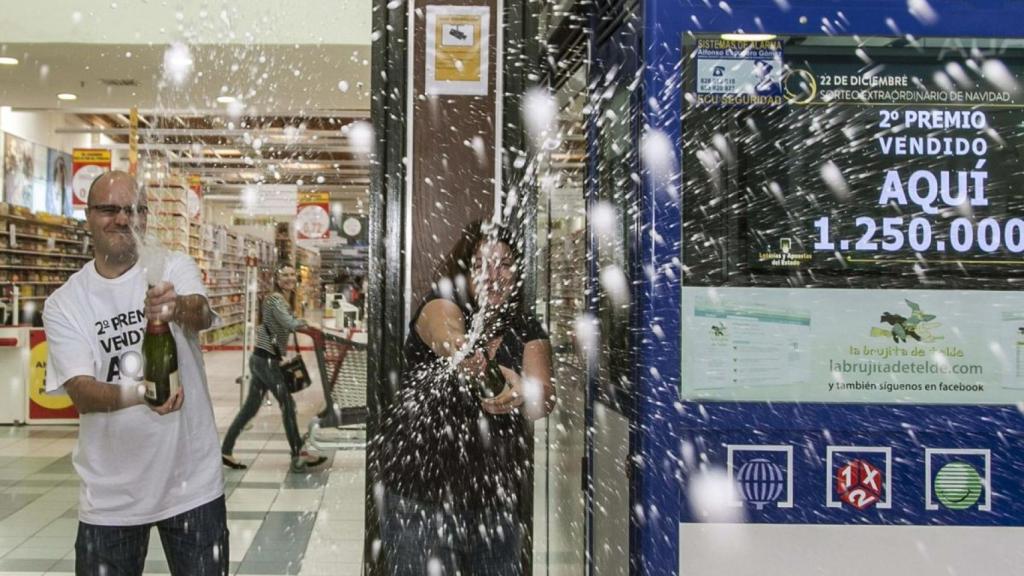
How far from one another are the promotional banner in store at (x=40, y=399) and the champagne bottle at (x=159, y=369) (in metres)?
6.08

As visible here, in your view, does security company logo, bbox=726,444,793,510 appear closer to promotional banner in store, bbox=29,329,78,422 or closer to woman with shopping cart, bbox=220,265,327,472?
woman with shopping cart, bbox=220,265,327,472

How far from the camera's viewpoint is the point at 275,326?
5531 mm

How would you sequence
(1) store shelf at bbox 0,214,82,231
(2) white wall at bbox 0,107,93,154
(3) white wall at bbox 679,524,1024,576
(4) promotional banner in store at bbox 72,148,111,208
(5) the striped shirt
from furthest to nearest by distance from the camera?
(2) white wall at bbox 0,107,93,154 < (1) store shelf at bbox 0,214,82,231 < (4) promotional banner in store at bbox 72,148,111,208 < (5) the striped shirt < (3) white wall at bbox 679,524,1024,576

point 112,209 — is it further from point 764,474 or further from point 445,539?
point 764,474

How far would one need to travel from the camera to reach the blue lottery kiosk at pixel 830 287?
1.68 meters

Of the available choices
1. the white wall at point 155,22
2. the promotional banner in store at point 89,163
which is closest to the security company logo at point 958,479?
the white wall at point 155,22

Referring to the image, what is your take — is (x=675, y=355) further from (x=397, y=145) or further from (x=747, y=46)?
(x=397, y=145)

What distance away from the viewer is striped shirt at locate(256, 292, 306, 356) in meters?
5.50

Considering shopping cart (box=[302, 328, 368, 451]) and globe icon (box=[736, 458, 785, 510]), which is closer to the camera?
globe icon (box=[736, 458, 785, 510])

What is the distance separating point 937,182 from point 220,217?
23.8 meters

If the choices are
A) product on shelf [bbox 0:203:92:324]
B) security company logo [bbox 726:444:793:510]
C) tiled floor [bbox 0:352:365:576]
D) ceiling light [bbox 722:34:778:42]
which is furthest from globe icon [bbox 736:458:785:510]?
product on shelf [bbox 0:203:92:324]

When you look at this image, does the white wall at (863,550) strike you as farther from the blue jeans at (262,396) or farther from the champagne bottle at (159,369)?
the blue jeans at (262,396)

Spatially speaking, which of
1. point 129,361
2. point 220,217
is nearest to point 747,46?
point 129,361

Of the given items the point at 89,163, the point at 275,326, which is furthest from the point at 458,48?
the point at 89,163
